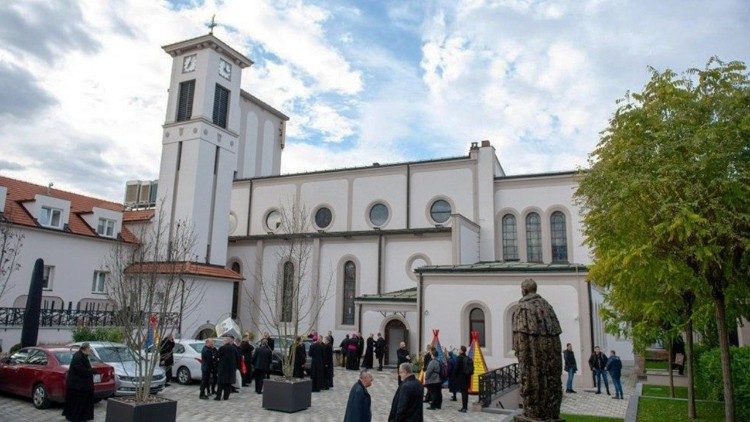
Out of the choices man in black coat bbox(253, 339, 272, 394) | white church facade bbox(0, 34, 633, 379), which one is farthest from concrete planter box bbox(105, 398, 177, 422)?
white church facade bbox(0, 34, 633, 379)

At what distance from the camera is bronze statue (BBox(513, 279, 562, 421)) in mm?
6527

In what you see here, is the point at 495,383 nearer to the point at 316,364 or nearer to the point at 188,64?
the point at 316,364

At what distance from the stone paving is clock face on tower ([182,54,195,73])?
22.9 meters

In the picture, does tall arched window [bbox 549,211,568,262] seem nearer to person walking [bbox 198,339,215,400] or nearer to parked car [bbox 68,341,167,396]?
person walking [bbox 198,339,215,400]

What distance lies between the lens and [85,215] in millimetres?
29531

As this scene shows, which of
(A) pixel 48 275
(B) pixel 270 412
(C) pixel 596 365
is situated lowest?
(B) pixel 270 412

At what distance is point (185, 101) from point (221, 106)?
7.40ft

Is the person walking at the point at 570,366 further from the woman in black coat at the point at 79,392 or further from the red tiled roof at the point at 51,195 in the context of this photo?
the red tiled roof at the point at 51,195

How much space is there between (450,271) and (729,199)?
14.4 m

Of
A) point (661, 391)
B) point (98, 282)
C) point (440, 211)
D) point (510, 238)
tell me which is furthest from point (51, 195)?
point (661, 391)

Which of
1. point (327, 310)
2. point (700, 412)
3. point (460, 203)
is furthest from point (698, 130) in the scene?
point (327, 310)

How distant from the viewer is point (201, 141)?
32188 millimetres

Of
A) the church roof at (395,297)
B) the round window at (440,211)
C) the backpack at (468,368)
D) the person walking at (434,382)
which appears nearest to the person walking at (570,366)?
the backpack at (468,368)

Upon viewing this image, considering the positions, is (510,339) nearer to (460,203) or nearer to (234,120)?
(460,203)
